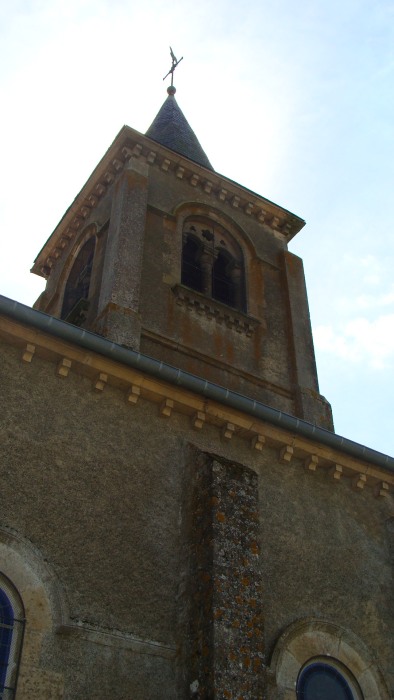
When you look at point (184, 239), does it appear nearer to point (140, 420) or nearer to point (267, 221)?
point (267, 221)

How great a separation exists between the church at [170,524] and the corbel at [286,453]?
0.14 feet

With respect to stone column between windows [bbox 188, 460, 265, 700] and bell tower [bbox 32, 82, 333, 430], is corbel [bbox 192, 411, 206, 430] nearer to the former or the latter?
stone column between windows [bbox 188, 460, 265, 700]

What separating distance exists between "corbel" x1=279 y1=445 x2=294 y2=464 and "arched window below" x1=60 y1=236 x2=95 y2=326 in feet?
16.8

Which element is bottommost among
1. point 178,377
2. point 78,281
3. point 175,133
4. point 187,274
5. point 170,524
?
point 170,524

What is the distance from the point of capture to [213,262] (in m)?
16.0

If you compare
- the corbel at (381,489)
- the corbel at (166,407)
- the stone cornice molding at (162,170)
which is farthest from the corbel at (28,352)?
the stone cornice molding at (162,170)

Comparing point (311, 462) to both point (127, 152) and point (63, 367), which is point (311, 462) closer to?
point (63, 367)

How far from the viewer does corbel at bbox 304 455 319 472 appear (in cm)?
1135

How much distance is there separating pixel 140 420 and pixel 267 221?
8.64m

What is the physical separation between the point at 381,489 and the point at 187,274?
5886 millimetres

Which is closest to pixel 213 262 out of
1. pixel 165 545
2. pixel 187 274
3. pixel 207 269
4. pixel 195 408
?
pixel 207 269

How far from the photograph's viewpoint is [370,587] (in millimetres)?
10812

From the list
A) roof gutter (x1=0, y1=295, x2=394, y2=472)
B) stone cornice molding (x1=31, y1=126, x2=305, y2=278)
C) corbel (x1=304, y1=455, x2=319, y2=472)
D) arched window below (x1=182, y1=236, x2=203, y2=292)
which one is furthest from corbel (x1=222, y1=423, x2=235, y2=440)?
stone cornice molding (x1=31, y1=126, x2=305, y2=278)

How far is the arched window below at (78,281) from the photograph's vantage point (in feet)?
50.8
